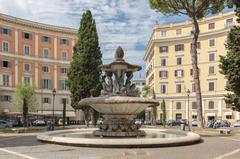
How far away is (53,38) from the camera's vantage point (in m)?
78.1

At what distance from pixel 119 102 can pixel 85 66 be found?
103 ft

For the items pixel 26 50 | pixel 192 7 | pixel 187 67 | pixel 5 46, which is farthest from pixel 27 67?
pixel 192 7

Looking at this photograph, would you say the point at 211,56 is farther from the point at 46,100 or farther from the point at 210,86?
the point at 46,100

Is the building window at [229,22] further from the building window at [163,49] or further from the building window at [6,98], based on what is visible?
the building window at [6,98]

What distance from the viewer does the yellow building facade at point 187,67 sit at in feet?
253

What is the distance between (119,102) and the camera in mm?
19719

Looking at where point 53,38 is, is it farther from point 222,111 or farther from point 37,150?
point 37,150

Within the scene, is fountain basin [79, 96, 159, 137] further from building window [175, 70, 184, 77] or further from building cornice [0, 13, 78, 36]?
building window [175, 70, 184, 77]

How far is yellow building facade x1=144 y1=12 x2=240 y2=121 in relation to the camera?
77.2 metres

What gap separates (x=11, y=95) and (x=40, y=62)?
364 inches

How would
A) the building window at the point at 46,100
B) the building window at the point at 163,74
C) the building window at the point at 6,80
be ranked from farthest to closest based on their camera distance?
1. the building window at the point at 163,74
2. the building window at the point at 46,100
3. the building window at the point at 6,80

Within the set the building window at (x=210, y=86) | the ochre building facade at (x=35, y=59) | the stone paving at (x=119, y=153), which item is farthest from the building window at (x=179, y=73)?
the stone paving at (x=119, y=153)

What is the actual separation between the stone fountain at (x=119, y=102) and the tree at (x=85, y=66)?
27148 mm

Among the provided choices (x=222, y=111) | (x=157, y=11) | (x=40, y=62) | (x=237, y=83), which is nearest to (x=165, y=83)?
(x=222, y=111)
